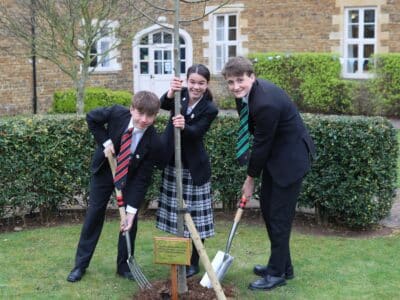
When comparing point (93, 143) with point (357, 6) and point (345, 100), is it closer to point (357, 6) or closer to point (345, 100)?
point (345, 100)

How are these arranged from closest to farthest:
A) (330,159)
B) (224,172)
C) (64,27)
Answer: (330,159), (224,172), (64,27)

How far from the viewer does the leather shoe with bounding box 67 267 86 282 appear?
4.84 meters

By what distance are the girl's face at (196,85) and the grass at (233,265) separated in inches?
58.2

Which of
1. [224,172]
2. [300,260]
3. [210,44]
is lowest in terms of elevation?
[300,260]

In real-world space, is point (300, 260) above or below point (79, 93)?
below

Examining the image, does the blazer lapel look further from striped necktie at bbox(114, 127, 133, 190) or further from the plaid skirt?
the plaid skirt

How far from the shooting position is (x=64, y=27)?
1316 centimetres

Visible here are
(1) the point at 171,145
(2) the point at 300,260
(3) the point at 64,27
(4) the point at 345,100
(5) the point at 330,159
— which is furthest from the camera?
(4) the point at 345,100

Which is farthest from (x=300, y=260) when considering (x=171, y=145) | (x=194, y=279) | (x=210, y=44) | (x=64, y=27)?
(x=210, y=44)

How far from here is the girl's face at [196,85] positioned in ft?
14.3

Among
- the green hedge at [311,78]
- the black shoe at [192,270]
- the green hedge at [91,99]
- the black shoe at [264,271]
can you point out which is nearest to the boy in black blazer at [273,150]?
the black shoe at [264,271]

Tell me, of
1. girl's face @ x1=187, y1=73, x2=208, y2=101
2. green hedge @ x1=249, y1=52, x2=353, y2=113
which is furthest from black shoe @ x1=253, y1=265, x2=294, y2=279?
green hedge @ x1=249, y1=52, x2=353, y2=113

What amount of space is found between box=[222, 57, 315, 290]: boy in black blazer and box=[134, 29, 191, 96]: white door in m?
15.5

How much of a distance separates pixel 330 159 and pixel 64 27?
28.4 feet
